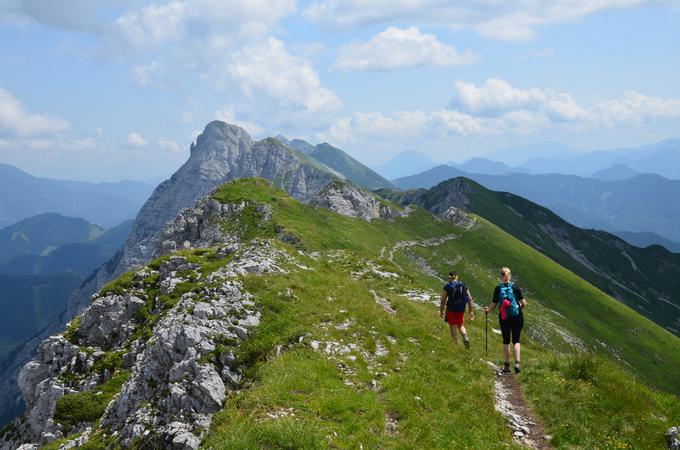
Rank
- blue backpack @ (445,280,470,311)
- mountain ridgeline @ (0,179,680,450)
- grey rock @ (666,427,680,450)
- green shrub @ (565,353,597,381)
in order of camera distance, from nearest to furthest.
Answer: grey rock @ (666,427,680,450), mountain ridgeline @ (0,179,680,450), green shrub @ (565,353,597,381), blue backpack @ (445,280,470,311)

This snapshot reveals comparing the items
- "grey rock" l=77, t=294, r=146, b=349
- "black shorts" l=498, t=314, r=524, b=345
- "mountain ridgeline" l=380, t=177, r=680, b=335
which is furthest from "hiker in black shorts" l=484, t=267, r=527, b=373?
"mountain ridgeline" l=380, t=177, r=680, b=335

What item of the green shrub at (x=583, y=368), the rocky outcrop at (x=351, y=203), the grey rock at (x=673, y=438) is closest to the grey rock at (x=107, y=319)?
the green shrub at (x=583, y=368)

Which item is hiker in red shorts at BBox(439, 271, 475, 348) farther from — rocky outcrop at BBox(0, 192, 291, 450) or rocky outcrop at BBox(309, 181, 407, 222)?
rocky outcrop at BBox(309, 181, 407, 222)

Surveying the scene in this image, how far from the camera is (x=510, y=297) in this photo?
62.1 ft

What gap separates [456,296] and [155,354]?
14.9 metres

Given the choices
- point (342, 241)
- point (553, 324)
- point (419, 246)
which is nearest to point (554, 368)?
point (342, 241)

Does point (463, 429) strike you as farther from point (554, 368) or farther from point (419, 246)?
point (419, 246)

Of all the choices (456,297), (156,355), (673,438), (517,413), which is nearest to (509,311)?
(456,297)

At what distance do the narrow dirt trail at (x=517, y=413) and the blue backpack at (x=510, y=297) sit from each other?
283 centimetres

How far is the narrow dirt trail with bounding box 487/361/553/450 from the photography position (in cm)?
1309

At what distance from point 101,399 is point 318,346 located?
45.7 ft

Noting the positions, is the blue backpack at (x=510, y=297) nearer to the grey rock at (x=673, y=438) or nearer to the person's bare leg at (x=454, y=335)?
the person's bare leg at (x=454, y=335)

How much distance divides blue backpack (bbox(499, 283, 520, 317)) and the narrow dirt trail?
283 centimetres

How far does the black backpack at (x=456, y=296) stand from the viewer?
21.5 meters
